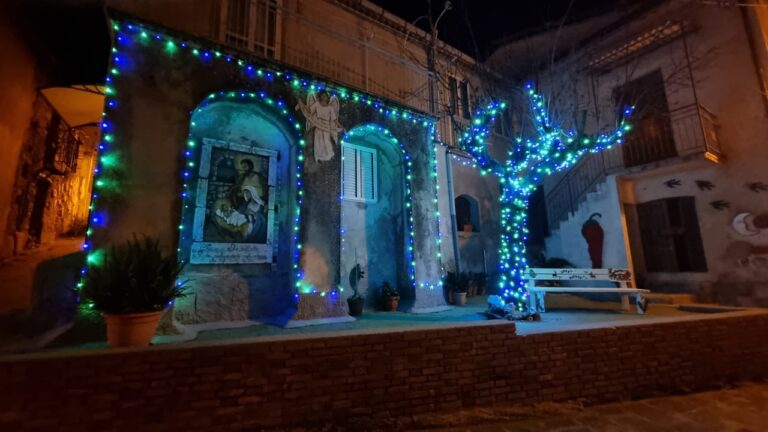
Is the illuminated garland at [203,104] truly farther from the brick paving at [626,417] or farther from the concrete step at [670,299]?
the concrete step at [670,299]

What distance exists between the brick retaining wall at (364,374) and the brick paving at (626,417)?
→ 160mm

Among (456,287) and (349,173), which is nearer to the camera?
(349,173)

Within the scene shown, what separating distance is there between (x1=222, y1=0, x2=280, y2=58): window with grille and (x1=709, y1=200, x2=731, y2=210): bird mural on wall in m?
12.6

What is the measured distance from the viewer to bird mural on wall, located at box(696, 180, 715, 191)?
9.28 meters

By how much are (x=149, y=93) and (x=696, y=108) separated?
1349 cm

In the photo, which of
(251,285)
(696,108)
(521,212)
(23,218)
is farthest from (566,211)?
(23,218)

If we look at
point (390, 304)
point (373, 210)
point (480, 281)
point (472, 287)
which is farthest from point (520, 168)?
point (480, 281)

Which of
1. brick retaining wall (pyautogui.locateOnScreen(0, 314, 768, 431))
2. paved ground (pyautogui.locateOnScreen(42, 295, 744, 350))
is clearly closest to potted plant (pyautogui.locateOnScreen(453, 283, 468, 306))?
paved ground (pyautogui.locateOnScreen(42, 295, 744, 350))

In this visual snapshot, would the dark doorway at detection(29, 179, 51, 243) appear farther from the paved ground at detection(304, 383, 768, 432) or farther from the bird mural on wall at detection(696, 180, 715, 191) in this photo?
the bird mural on wall at detection(696, 180, 715, 191)

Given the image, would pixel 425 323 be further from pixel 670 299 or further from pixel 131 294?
pixel 670 299

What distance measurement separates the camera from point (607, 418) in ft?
12.8

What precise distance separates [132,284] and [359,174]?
5558 millimetres

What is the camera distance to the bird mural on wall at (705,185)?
928 centimetres

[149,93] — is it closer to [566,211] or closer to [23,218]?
[23,218]
